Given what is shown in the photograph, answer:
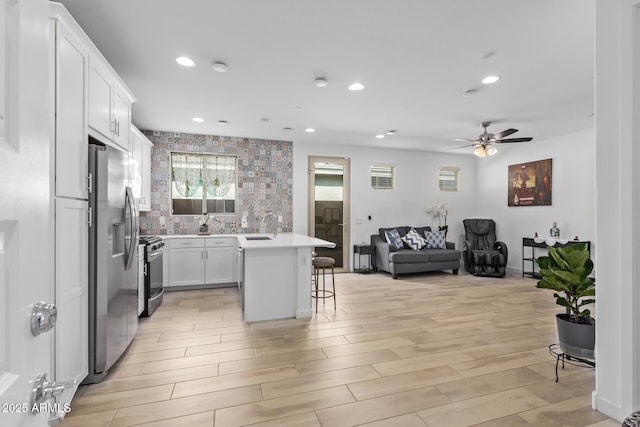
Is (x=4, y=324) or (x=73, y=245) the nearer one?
(x=4, y=324)

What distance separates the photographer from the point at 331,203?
257 inches

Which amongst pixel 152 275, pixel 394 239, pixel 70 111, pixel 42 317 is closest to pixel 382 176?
pixel 394 239

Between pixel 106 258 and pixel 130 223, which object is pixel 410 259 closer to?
pixel 130 223

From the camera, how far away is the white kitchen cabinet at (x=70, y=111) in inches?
74.3

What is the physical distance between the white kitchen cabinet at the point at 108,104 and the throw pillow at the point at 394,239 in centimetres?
480

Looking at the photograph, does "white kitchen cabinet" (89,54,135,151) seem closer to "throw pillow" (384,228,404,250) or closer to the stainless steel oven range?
the stainless steel oven range

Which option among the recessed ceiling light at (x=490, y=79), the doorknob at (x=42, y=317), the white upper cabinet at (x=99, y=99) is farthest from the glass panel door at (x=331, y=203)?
the doorknob at (x=42, y=317)

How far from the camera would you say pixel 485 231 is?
6.90 meters

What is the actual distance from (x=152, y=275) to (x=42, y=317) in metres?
3.59

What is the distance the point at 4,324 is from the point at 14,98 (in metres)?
0.40

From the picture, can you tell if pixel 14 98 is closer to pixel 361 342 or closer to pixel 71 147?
pixel 71 147

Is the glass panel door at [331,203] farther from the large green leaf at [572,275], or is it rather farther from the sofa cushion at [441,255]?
A: the large green leaf at [572,275]

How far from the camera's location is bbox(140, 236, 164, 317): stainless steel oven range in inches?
146

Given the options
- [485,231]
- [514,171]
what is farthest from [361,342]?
[514,171]
